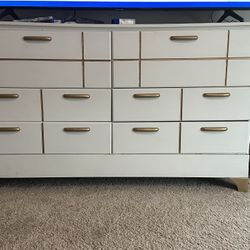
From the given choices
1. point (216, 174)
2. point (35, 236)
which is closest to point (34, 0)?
point (35, 236)

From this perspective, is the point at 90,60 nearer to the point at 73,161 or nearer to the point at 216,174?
the point at 73,161

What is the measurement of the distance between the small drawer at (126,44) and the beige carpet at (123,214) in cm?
69

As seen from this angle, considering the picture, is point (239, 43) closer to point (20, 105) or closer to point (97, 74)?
point (97, 74)

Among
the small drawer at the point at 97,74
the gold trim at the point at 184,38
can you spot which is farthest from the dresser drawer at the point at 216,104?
the small drawer at the point at 97,74

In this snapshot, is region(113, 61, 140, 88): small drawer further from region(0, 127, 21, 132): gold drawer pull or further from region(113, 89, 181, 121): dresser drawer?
region(0, 127, 21, 132): gold drawer pull

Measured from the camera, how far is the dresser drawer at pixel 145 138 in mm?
1603

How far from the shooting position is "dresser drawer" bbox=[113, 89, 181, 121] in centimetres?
157

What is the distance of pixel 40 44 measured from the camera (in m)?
1.52

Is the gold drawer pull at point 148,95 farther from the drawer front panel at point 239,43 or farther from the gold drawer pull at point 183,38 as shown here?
the drawer front panel at point 239,43

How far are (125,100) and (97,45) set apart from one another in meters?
0.30

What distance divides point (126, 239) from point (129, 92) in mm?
707

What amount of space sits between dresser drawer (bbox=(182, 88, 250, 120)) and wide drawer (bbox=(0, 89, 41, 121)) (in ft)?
Answer: 2.43

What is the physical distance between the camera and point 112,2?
1.64 meters

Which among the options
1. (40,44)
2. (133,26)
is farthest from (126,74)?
(40,44)
